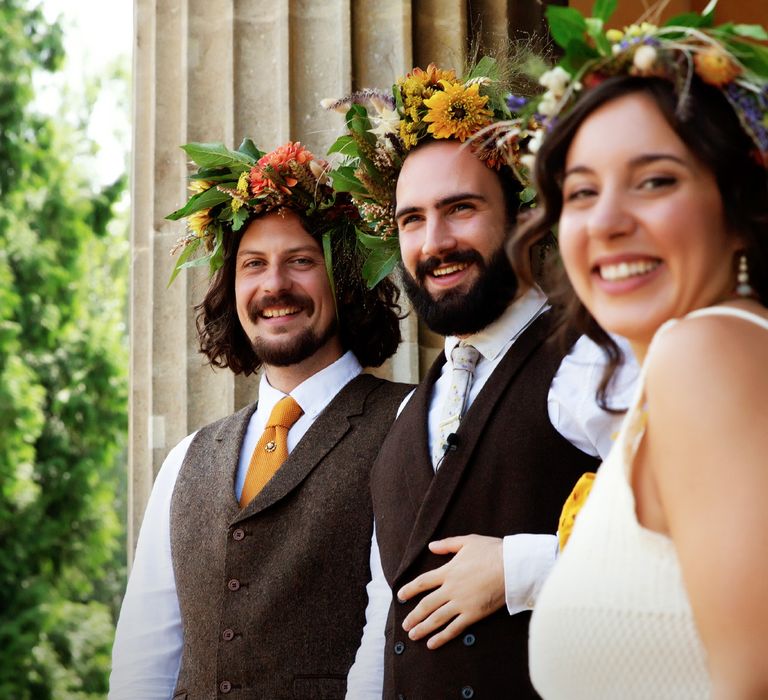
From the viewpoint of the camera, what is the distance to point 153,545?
322 cm

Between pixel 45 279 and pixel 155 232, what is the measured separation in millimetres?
11418

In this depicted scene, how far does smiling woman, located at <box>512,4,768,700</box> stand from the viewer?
132 cm

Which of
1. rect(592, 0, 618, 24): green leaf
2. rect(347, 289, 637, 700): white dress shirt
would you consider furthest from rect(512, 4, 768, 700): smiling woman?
rect(347, 289, 637, 700): white dress shirt

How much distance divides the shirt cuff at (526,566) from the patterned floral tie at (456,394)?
0.95 ft

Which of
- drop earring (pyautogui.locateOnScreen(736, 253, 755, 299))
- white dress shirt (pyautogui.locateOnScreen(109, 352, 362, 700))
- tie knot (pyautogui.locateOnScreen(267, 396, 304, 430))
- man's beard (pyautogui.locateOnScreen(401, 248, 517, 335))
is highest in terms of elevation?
man's beard (pyautogui.locateOnScreen(401, 248, 517, 335))

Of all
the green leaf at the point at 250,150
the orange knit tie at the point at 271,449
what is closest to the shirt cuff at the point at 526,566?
the orange knit tie at the point at 271,449

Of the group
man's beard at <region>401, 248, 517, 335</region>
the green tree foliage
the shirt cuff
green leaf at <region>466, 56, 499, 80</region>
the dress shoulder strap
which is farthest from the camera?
the green tree foliage

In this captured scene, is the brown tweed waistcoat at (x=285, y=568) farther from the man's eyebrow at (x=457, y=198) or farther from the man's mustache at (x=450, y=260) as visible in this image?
the man's eyebrow at (x=457, y=198)

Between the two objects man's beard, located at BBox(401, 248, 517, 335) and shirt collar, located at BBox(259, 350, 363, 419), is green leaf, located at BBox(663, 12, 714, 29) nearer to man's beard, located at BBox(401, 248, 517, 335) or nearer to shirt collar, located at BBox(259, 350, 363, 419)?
Answer: man's beard, located at BBox(401, 248, 517, 335)

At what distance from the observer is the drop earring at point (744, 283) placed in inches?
60.4

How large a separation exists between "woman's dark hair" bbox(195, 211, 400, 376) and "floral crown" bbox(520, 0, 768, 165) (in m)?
1.53

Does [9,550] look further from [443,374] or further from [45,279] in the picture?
[443,374]

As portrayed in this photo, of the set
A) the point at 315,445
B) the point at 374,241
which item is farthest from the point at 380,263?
the point at 315,445

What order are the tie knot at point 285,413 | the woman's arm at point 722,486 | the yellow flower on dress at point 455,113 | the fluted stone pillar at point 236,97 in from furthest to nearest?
the fluted stone pillar at point 236,97 → the tie knot at point 285,413 → the yellow flower on dress at point 455,113 → the woman's arm at point 722,486
